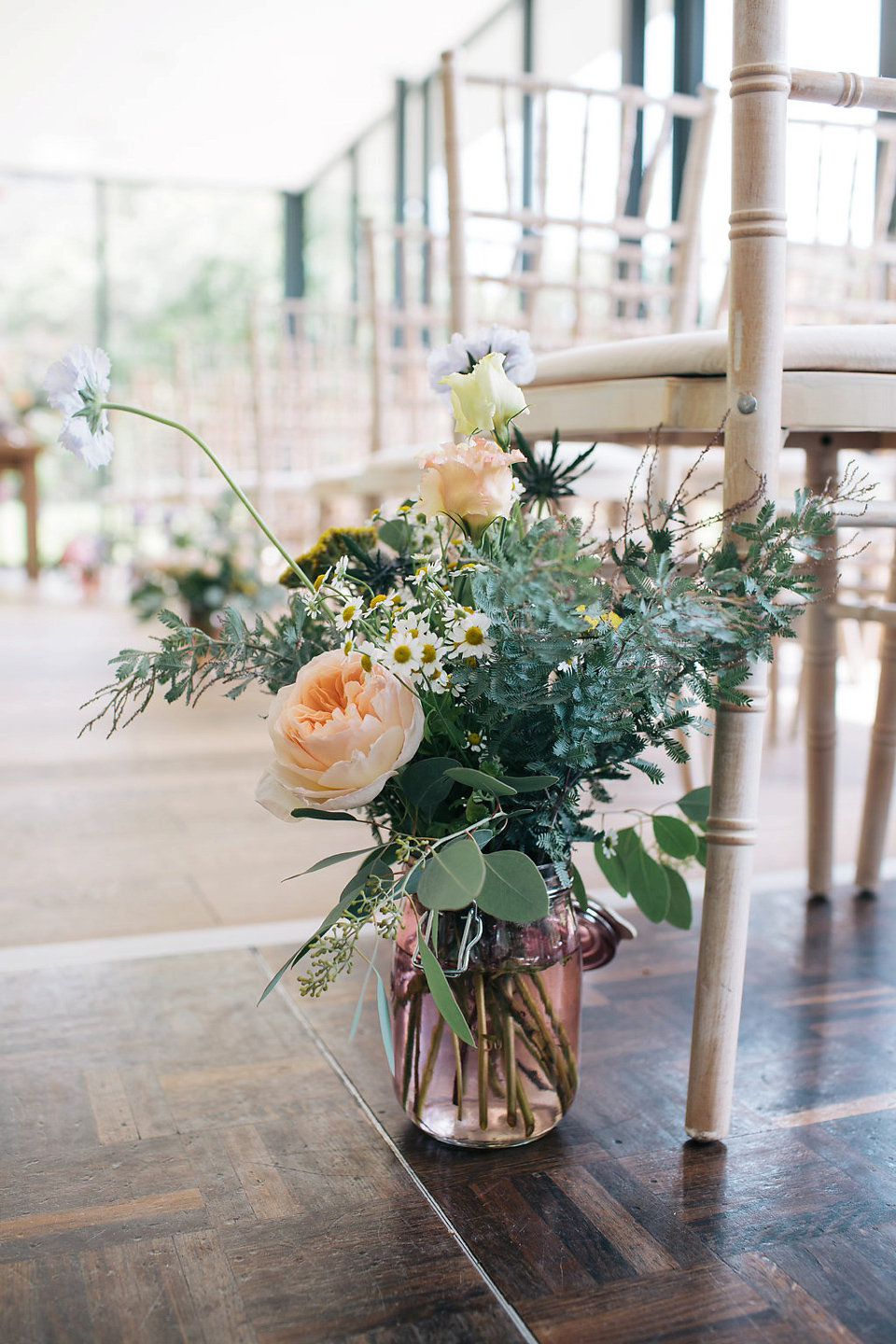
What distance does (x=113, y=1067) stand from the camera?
33.8 inches

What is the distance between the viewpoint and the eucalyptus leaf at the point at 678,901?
817mm

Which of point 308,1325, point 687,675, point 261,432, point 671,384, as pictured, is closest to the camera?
point 308,1325

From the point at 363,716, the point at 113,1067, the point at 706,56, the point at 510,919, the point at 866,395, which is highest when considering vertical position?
the point at 706,56

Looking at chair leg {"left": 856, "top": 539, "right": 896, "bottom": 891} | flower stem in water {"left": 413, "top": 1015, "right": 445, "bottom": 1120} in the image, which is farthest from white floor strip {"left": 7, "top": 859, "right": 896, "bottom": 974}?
chair leg {"left": 856, "top": 539, "right": 896, "bottom": 891}

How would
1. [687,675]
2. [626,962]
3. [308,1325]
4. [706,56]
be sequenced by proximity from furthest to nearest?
1. [706,56]
2. [626,962]
3. [687,675]
4. [308,1325]

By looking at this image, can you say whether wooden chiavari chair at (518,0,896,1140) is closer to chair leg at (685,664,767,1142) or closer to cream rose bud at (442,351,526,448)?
chair leg at (685,664,767,1142)

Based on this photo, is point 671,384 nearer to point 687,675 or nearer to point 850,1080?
point 687,675

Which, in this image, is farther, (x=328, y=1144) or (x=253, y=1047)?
(x=253, y=1047)

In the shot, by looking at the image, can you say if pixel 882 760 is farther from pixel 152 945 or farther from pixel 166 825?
pixel 166 825

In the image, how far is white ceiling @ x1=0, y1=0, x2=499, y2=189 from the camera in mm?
5465

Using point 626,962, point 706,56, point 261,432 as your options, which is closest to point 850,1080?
point 626,962

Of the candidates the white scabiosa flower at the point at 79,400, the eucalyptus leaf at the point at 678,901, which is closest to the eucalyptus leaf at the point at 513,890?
the eucalyptus leaf at the point at 678,901

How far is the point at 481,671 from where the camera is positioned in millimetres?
664

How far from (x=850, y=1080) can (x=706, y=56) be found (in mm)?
3514
